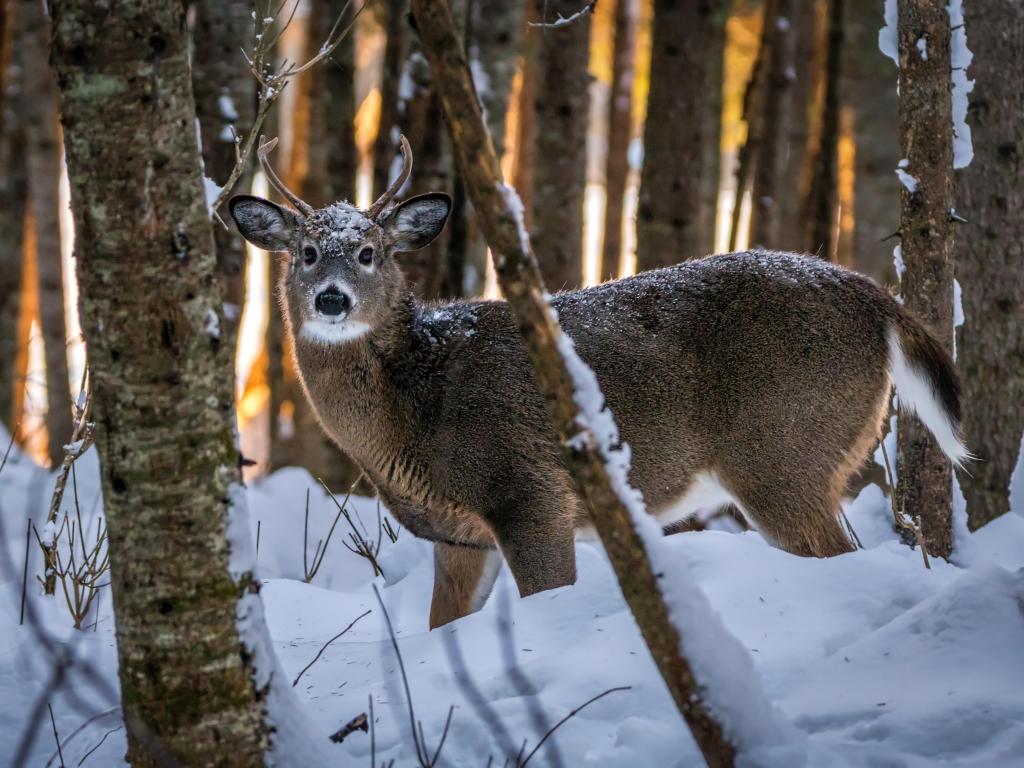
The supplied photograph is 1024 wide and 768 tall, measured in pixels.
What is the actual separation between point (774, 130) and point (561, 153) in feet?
10.3

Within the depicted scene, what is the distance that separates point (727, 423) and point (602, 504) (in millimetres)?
2239

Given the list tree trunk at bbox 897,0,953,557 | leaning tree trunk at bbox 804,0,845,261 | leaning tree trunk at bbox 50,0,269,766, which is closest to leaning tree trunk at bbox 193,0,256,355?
tree trunk at bbox 897,0,953,557

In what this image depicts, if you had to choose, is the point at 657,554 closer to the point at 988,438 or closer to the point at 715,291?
the point at 715,291

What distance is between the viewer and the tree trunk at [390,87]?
26.3 ft

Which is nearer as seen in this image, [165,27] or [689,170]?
[165,27]

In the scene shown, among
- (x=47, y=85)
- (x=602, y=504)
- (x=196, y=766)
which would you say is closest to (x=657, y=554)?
(x=602, y=504)

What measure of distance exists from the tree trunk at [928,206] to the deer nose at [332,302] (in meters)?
2.24

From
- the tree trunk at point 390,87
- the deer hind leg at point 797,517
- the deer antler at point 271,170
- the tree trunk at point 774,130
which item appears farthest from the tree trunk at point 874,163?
the deer antler at point 271,170

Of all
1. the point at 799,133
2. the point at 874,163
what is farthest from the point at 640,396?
the point at 799,133

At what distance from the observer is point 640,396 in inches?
195

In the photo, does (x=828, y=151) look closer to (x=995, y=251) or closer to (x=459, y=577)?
(x=995, y=251)

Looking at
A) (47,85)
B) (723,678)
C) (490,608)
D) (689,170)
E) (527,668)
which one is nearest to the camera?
(723,678)

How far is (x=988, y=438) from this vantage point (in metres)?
5.57

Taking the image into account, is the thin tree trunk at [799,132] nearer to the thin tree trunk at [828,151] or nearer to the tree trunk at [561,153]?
the thin tree trunk at [828,151]
